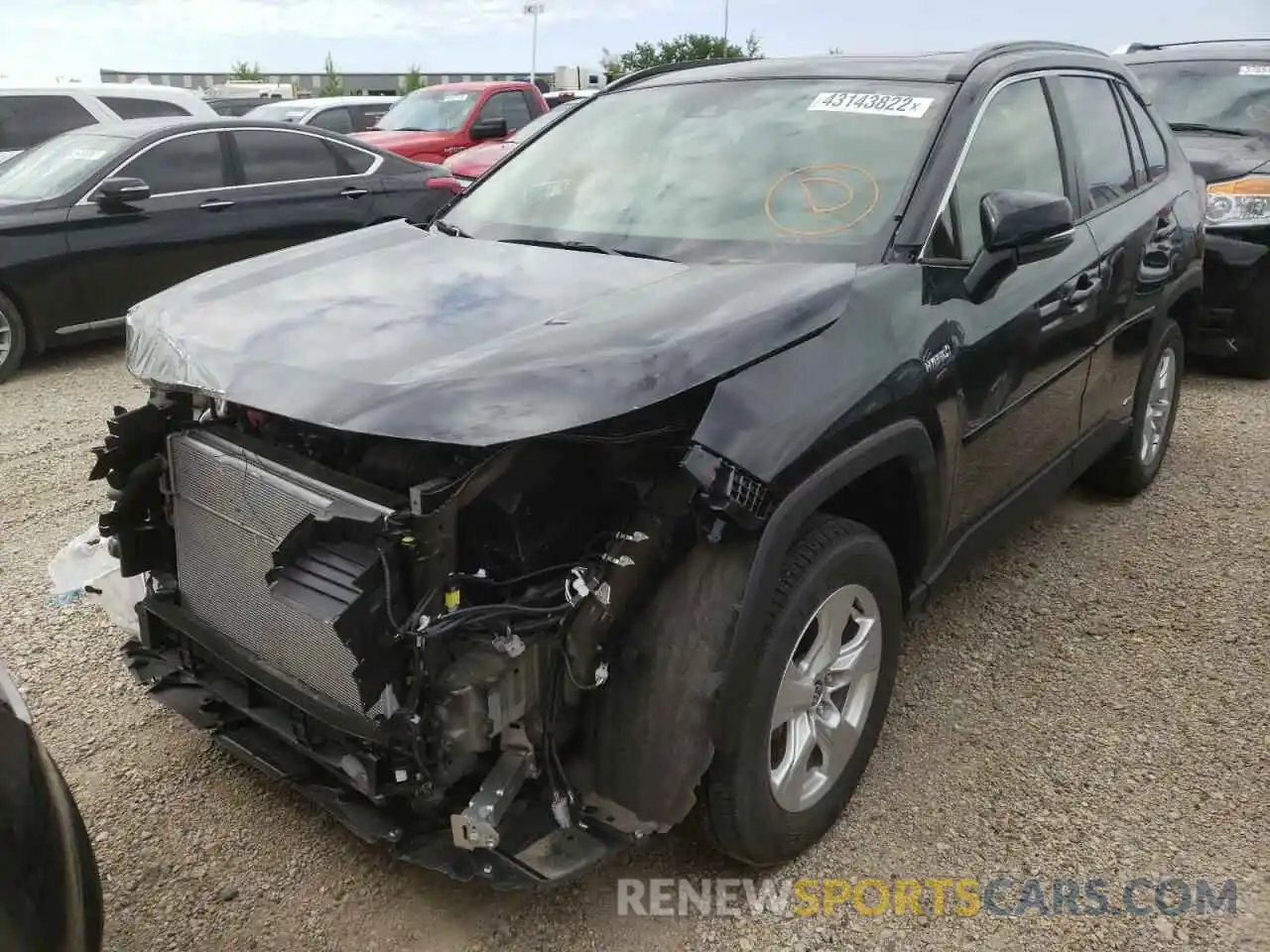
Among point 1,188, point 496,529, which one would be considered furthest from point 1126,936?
point 1,188

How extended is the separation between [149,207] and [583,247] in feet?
17.3

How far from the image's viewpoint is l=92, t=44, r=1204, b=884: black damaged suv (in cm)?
205

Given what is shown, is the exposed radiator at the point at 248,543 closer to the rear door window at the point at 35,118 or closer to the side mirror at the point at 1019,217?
the side mirror at the point at 1019,217

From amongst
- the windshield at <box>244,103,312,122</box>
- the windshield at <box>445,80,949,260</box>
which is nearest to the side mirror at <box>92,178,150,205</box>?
the windshield at <box>445,80,949,260</box>

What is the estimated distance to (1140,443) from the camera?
4535 mm

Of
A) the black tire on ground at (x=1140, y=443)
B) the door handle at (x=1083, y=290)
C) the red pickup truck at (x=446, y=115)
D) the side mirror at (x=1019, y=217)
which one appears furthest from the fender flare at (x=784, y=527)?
the red pickup truck at (x=446, y=115)

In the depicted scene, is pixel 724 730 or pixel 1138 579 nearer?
pixel 724 730

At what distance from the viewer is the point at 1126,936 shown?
2387 mm

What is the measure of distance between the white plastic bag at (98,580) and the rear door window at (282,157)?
5360 millimetres

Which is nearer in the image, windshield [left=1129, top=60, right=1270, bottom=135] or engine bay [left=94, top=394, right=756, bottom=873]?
engine bay [left=94, top=394, right=756, bottom=873]

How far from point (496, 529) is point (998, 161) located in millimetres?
2014

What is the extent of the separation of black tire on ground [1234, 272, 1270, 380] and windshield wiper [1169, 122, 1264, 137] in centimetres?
119

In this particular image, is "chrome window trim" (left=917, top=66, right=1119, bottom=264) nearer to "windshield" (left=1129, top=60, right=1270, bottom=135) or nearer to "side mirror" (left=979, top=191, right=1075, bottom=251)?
"side mirror" (left=979, top=191, right=1075, bottom=251)

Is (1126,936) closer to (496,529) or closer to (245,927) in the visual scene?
(496,529)
